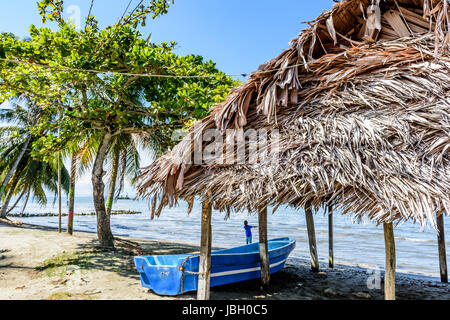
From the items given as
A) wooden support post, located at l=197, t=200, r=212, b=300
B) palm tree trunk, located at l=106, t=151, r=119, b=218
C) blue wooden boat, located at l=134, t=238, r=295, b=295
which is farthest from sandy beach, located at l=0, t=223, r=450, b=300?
palm tree trunk, located at l=106, t=151, r=119, b=218

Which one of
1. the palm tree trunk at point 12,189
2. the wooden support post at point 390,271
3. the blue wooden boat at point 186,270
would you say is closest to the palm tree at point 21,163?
the palm tree trunk at point 12,189

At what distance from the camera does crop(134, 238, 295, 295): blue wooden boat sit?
5.31m

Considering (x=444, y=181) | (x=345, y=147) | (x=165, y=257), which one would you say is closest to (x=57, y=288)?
(x=165, y=257)

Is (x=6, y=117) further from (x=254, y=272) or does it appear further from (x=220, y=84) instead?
(x=254, y=272)

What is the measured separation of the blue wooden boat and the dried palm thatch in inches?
Result: 62.4

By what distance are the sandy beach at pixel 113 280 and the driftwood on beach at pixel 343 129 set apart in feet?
8.23

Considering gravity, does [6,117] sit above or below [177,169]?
above

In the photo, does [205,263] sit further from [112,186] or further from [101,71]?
[112,186]

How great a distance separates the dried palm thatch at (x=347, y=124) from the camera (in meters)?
3.07

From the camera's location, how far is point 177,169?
4020 millimetres

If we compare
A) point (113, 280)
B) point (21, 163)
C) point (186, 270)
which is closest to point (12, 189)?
point (21, 163)

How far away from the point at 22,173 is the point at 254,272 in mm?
14214

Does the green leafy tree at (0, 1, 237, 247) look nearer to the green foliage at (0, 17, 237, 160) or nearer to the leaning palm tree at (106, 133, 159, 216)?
the green foliage at (0, 17, 237, 160)

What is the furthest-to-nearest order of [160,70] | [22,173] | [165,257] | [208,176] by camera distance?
[22,173] < [160,70] < [165,257] < [208,176]
